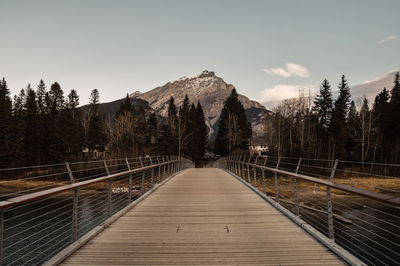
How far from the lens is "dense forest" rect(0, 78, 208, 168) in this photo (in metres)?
47.5

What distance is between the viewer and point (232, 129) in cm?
6347

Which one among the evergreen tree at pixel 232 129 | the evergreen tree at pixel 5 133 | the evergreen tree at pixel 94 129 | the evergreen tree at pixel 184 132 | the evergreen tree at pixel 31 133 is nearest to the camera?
the evergreen tree at pixel 5 133

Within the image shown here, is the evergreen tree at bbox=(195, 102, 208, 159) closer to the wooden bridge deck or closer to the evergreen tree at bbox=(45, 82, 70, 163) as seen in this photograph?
the evergreen tree at bbox=(45, 82, 70, 163)

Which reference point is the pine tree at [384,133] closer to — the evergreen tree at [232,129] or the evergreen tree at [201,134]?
the evergreen tree at [232,129]

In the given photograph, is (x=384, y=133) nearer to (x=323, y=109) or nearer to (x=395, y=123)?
(x=395, y=123)

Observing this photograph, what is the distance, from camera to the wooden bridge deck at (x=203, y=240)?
12.4 feet

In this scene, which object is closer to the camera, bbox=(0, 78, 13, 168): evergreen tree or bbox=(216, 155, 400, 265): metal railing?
bbox=(216, 155, 400, 265): metal railing

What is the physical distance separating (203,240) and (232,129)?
59.4 meters

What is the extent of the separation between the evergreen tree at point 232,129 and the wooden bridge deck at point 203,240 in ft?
172

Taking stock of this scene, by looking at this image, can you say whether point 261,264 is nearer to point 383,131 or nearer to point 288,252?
point 288,252

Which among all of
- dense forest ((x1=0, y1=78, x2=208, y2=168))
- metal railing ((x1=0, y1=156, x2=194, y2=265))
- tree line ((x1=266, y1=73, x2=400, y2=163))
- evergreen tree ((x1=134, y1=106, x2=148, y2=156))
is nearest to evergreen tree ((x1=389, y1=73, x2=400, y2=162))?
tree line ((x1=266, y1=73, x2=400, y2=163))

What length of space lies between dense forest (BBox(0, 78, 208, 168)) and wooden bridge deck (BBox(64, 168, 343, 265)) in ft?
113

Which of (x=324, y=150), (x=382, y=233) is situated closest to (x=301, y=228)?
(x=382, y=233)

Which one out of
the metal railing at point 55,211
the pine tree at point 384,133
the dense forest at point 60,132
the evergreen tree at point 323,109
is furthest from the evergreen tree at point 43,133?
the pine tree at point 384,133
